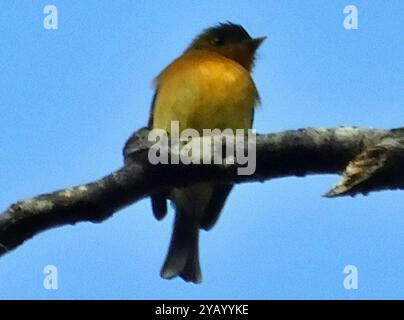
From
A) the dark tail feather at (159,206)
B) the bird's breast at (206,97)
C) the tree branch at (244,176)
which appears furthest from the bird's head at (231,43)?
the tree branch at (244,176)

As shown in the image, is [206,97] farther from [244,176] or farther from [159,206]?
[244,176]

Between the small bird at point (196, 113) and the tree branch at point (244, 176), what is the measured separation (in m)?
1.92

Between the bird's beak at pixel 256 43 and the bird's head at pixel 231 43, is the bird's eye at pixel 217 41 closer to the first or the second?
the bird's head at pixel 231 43

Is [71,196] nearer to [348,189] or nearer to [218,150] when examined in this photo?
[218,150]

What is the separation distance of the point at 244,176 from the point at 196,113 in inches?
85.0

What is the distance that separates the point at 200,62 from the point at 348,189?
3111 millimetres

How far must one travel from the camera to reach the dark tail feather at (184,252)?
558 centimetres

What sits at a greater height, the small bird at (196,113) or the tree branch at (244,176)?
the small bird at (196,113)

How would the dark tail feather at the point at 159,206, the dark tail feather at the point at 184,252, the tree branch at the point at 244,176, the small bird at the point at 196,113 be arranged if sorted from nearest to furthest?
1. the tree branch at the point at 244,176
2. the dark tail feather at the point at 184,252
3. the small bird at the point at 196,113
4. the dark tail feather at the point at 159,206

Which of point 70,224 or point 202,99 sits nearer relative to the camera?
point 70,224

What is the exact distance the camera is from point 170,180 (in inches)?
140

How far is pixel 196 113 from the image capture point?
571cm

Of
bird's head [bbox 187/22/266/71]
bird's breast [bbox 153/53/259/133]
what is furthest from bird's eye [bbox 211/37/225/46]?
bird's breast [bbox 153/53/259/133]
